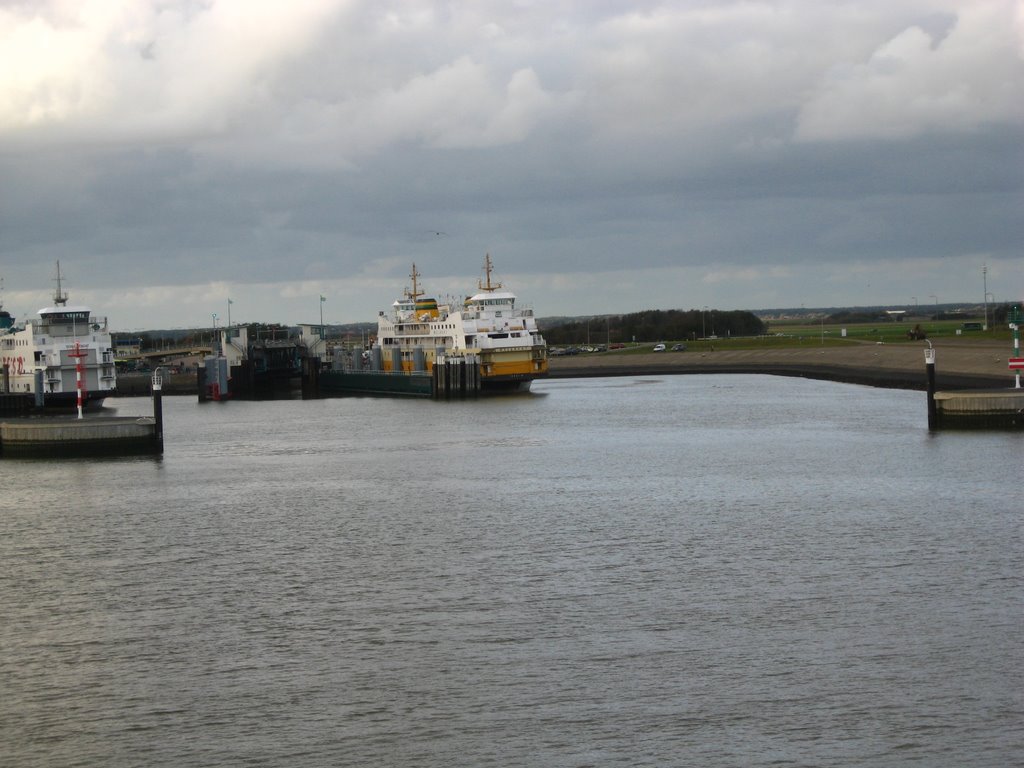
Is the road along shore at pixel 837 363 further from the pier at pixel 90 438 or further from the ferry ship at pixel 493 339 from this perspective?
the pier at pixel 90 438

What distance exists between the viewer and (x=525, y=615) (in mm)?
21500

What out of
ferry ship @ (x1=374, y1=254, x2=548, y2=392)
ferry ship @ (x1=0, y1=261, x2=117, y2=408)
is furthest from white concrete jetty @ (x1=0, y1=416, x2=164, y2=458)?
ferry ship @ (x1=374, y1=254, x2=548, y2=392)

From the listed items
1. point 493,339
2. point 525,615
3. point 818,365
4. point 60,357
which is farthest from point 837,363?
point 525,615

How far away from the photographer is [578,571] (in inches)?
983

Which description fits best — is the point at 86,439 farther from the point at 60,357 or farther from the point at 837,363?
the point at 837,363

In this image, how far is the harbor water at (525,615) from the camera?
52.4ft

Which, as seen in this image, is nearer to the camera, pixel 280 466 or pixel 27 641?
pixel 27 641

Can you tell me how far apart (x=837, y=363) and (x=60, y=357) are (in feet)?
205

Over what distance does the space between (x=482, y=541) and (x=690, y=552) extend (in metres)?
4.90

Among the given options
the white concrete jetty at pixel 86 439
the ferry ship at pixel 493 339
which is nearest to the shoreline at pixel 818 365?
the ferry ship at pixel 493 339

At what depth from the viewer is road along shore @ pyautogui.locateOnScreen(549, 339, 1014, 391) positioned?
7812cm

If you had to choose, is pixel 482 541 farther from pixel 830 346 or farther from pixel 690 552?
pixel 830 346

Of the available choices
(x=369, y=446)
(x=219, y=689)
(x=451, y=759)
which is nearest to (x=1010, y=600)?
(x=451, y=759)

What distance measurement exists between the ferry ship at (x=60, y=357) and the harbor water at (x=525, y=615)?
92.4ft
